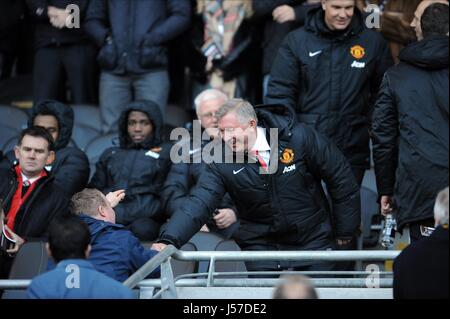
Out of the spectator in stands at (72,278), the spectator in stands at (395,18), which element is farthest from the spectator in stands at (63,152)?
the spectator in stands at (72,278)

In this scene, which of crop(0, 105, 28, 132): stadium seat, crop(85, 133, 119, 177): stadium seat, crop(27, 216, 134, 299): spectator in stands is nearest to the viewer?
crop(27, 216, 134, 299): spectator in stands

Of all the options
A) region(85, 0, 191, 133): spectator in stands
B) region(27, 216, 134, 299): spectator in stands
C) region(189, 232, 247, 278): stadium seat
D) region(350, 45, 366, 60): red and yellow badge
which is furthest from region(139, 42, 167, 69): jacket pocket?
region(27, 216, 134, 299): spectator in stands

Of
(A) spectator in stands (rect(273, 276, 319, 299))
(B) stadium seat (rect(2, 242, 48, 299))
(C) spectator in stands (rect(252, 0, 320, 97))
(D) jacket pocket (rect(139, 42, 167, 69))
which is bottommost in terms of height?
(B) stadium seat (rect(2, 242, 48, 299))

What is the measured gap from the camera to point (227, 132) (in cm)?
702

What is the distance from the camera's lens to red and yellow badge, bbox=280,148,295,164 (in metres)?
7.12

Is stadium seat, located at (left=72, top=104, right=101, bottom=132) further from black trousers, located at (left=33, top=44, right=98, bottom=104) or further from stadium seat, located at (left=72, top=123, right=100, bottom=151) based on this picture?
black trousers, located at (left=33, top=44, right=98, bottom=104)

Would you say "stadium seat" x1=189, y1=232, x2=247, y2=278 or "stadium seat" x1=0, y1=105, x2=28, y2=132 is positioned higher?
"stadium seat" x1=0, y1=105, x2=28, y2=132

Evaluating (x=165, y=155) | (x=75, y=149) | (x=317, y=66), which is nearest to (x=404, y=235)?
(x=317, y=66)

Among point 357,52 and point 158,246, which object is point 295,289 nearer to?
point 158,246

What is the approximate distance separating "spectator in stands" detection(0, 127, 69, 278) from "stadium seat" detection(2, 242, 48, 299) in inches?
15.5

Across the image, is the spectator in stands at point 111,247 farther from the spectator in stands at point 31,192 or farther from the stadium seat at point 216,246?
the spectator in stands at point 31,192

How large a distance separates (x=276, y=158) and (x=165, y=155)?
204 centimetres

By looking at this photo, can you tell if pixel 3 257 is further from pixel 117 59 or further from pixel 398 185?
pixel 117 59

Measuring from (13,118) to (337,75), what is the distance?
3.99 metres
